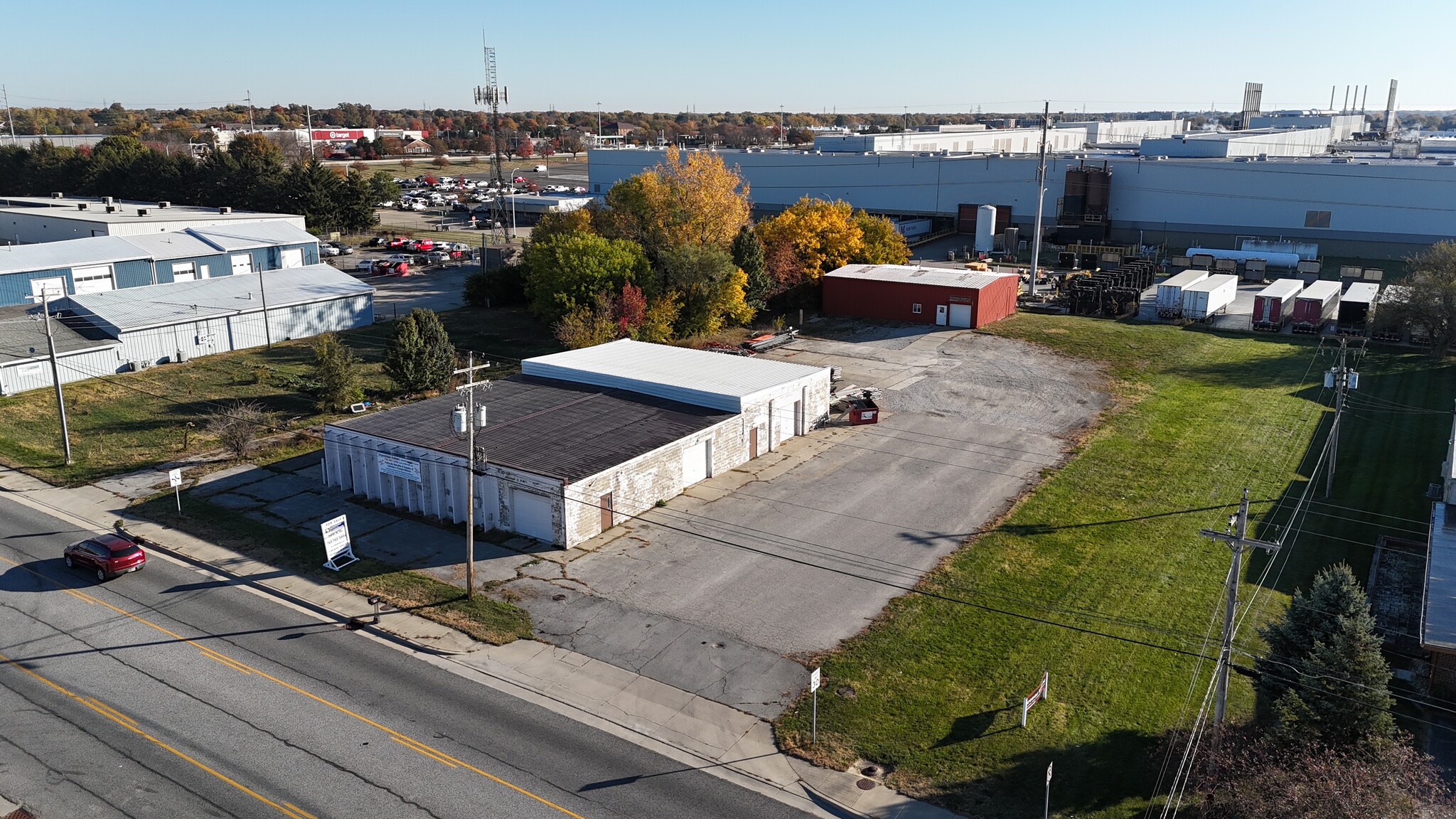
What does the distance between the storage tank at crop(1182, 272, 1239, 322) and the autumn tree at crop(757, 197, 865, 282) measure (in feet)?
67.6

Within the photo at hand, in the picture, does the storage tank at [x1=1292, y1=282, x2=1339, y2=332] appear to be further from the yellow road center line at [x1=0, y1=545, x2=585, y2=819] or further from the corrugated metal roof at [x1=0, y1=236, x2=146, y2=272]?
the corrugated metal roof at [x1=0, y1=236, x2=146, y2=272]

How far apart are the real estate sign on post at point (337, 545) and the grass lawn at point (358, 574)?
0.26m

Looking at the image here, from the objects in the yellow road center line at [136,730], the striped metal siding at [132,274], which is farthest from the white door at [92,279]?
the yellow road center line at [136,730]

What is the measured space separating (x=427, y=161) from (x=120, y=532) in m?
155

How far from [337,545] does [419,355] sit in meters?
16.9

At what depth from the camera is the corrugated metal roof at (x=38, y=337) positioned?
44.9 m

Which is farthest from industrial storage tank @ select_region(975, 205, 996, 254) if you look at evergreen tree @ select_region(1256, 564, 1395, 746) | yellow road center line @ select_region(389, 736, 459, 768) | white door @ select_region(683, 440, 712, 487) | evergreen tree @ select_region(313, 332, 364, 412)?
yellow road center line @ select_region(389, 736, 459, 768)

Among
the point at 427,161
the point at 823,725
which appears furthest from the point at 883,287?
the point at 427,161

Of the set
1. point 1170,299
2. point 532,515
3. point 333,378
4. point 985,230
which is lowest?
point 532,515

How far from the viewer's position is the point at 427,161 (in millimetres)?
172000

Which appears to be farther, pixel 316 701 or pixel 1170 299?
pixel 1170 299

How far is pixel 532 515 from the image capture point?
2950cm

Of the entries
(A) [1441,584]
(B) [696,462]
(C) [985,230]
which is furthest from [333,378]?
(C) [985,230]

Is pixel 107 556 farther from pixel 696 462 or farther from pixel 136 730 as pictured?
pixel 696 462
